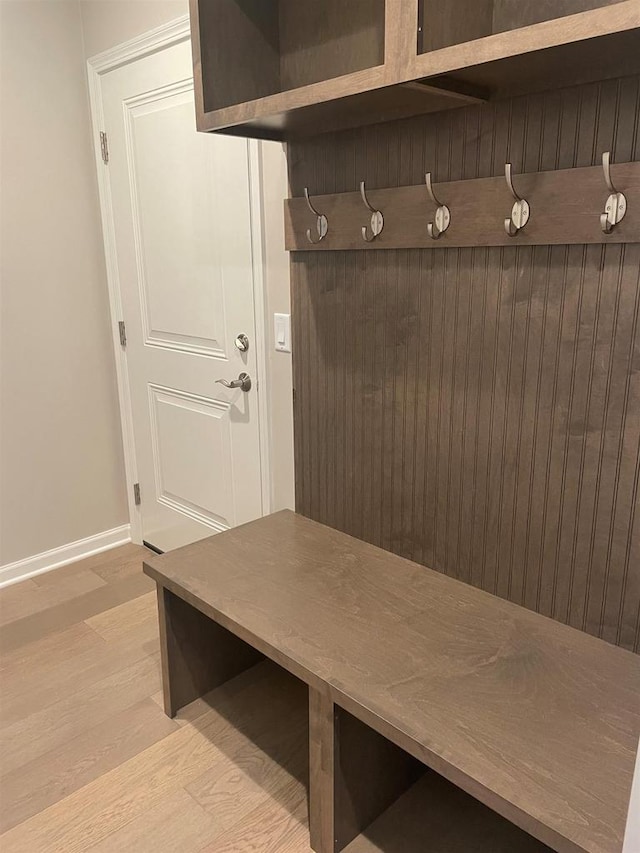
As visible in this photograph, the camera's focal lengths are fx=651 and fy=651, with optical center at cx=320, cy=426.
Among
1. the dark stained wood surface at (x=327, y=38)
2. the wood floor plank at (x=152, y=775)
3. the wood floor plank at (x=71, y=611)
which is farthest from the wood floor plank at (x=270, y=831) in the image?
the dark stained wood surface at (x=327, y=38)

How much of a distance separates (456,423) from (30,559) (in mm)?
2152

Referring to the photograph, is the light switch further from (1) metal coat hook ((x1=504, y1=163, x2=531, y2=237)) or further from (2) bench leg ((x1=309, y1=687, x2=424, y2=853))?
(2) bench leg ((x1=309, y1=687, x2=424, y2=853))

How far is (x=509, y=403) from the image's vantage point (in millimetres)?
1549

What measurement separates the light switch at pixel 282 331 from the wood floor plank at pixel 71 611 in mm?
1297

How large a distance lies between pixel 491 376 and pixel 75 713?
164 cm

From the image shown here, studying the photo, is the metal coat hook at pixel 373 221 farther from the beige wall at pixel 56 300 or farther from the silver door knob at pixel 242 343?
the silver door knob at pixel 242 343

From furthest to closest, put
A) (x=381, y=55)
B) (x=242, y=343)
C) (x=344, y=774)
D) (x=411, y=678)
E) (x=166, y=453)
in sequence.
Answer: (x=166, y=453) < (x=242, y=343) < (x=381, y=55) < (x=344, y=774) < (x=411, y=678)

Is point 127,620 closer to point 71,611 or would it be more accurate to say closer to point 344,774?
point 71,611

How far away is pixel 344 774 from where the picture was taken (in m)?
1.50

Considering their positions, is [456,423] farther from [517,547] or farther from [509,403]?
[517,547]

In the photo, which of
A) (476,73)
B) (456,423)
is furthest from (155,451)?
(476,73)

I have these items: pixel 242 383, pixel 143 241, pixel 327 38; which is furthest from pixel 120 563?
pixel 327 38

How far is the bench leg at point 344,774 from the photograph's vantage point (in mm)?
1438

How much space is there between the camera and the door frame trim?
2164 mm
